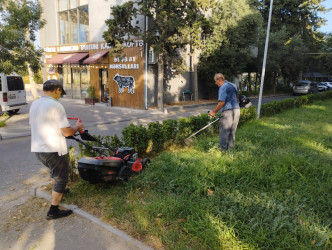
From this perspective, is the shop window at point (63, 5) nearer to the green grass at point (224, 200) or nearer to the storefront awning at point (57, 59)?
the storefront awning at point (57, 59)

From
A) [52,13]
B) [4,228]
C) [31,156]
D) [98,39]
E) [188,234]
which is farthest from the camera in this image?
[52,13]

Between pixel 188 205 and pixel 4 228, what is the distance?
2.39 meters

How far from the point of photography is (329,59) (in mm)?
37656

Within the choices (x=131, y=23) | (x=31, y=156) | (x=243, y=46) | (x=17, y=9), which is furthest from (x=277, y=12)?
(x=31, y=156)

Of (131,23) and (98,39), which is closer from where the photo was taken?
(131,23)

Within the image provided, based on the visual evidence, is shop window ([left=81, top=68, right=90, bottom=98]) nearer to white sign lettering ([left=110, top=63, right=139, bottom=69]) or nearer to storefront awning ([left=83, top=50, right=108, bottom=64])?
storefront awning ([left=83, top=50, right=108, bottom=64])

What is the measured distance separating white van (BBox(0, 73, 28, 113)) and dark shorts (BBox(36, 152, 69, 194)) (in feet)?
32.6

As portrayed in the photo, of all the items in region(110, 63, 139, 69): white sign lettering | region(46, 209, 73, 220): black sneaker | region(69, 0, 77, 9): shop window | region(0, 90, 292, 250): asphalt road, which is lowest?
Result: region(0, 90, 292, 250): asphalt road

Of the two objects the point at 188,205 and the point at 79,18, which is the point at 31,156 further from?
the point at 79,18

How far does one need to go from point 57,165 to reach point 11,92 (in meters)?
10.4

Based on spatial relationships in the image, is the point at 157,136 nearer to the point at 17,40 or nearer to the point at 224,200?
the point at 224,200

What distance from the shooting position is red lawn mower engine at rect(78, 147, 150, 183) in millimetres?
3707

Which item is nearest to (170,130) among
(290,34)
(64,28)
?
(64,28)

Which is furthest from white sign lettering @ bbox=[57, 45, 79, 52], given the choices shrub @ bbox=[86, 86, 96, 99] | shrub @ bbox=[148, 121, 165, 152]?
shrub @ bbox=[148, 121, 165, 152]
